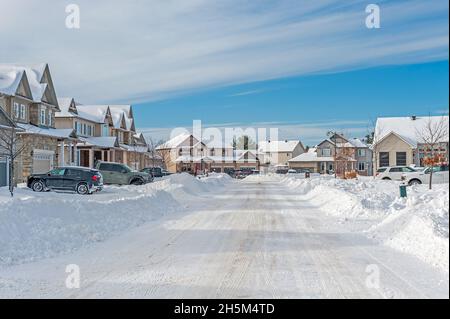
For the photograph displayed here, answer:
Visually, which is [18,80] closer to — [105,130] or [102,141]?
[102,141]

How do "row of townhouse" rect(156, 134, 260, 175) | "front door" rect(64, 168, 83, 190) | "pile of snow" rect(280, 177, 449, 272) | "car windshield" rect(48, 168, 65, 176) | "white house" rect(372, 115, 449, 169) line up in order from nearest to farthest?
"pile of snow" rect(280, 177, 449, 272) < "front door" rect(64, 168, 83, 190) < "car windshield" rect(48, 168, 65, 176) < "white house" rect(372, 115, 449, 169) < "row of townhouse" rect(156, 134, 260, 175)

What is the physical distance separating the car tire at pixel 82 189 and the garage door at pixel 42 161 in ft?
35.3

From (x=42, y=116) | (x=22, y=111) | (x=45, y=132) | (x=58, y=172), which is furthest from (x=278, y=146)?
(x=58, y=172)

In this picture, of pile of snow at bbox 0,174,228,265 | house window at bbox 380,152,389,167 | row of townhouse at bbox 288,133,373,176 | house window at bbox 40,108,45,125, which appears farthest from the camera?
row of townhouse at bbox 288,133,373,176

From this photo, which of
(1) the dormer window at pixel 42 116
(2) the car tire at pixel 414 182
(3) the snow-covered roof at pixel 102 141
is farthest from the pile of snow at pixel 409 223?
(3) the snow-covered roof at pixel 102 141

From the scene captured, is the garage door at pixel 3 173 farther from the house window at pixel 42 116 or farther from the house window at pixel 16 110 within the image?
the house window at pixel 42 116

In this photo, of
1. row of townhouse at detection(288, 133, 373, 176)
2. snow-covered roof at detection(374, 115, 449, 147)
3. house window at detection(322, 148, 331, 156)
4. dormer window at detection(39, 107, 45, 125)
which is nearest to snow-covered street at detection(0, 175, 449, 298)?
dormer window at detection(39, 107, 45, 125)

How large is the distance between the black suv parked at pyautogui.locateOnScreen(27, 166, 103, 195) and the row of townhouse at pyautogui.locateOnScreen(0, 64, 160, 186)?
10.6 feet

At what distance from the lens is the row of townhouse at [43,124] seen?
34.7 m

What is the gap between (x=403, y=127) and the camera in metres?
64.2

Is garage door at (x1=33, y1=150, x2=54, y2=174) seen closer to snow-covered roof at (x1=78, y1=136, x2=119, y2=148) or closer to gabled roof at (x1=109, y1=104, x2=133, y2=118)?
snow-covered roof at (x1=78, y1=136, x2=119, y2=148)

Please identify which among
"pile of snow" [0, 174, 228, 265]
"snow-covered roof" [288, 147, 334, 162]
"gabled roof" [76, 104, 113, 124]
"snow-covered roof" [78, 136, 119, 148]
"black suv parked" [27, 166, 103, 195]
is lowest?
"pile of snow" [0, 174, 228, 265]

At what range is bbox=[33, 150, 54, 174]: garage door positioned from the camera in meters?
36.2
